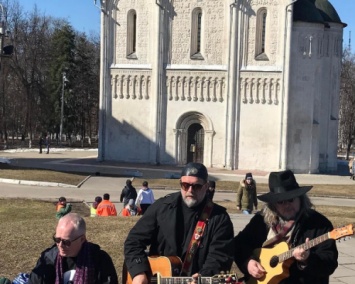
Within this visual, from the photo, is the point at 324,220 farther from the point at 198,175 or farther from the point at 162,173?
the point at 162,173

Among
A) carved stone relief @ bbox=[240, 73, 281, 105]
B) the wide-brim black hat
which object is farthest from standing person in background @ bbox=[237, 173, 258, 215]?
carved stone relief @ bbox=[240, 73, 281, 105]

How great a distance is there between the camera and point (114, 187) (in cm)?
2892

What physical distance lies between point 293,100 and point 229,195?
1417 centimetres

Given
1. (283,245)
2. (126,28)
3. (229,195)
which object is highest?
(126,28)

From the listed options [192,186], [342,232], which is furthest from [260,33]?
[342,232]

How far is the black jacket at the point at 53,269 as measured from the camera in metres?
4.54

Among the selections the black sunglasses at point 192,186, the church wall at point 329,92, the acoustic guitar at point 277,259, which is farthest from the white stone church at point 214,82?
the black sunglasses at point 192,186

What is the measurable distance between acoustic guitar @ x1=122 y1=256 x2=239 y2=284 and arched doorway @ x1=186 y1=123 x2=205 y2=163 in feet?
119

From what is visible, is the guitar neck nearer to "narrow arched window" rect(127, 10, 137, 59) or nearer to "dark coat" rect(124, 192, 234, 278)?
"dark coat" rect(124, 192, 234, 278)

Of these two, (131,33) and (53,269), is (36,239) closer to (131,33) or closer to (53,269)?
(53,269)

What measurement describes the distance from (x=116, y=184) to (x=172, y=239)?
25375 mm

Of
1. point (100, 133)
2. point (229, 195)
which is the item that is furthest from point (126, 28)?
point (229, 195)

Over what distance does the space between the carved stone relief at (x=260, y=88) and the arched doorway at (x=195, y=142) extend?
393 cm

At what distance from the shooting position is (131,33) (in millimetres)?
42062
